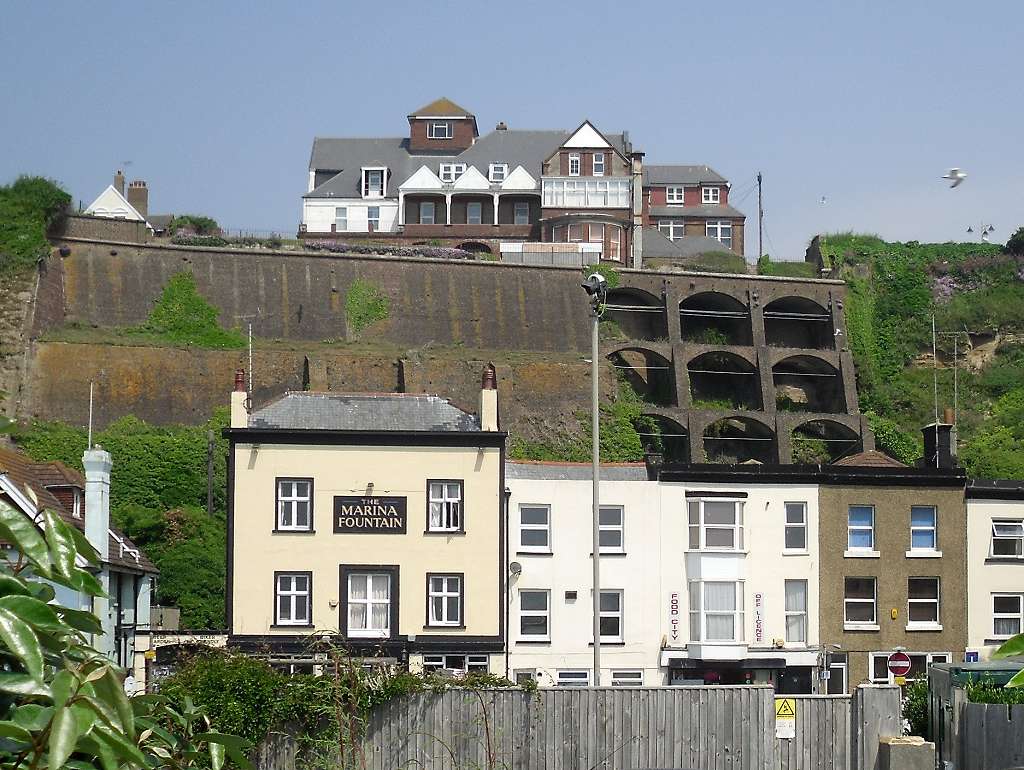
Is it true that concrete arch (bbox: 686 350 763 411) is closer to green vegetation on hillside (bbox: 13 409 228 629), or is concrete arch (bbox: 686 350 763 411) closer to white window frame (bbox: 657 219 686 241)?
white window frame (bbox: 657 219 686 241)

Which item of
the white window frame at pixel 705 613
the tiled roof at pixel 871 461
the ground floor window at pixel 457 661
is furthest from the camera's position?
the tiled roof at pixel 871 461

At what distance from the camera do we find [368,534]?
35812 mm

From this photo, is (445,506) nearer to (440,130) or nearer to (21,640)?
(21,640)

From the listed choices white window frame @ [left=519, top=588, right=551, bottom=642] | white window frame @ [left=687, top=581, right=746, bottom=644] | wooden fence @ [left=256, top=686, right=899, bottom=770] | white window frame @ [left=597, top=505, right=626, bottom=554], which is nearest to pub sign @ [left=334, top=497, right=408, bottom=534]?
white window frame @ [left=519, top=588, right=551, bottom=642]

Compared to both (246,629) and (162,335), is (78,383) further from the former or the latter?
(246,629)

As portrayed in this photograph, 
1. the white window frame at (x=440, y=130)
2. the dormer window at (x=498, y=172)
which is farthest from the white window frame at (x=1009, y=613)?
the white window frame at (x=440, y=130)

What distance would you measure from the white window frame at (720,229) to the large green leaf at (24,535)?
9173cm

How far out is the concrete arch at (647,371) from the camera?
7288 centimetres

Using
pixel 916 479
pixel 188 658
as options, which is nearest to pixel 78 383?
pixel 916 479

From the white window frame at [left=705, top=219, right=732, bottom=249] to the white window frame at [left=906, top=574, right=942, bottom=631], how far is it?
59.5 metres

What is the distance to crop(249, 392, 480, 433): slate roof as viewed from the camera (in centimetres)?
3644

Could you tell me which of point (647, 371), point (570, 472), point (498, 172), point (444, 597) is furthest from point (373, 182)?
point (444, 597)

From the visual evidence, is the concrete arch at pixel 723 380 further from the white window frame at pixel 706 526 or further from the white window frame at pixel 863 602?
the white window frame at pixel 706 526

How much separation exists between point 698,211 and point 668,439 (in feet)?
95.6
